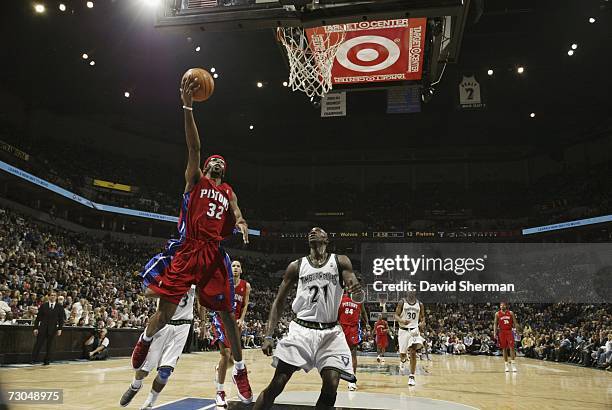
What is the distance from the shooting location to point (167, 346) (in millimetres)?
5324

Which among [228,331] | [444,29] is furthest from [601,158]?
[228,331]

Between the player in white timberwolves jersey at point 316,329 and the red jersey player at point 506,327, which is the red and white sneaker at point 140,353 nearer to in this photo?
the player in white timberwolves jersey at point 316,329

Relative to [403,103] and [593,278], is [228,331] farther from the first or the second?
[593,278]

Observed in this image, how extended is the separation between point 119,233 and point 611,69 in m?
28.0

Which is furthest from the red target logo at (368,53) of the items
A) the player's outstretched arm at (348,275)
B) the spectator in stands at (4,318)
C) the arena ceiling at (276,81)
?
the arena ceiling at (276,81)

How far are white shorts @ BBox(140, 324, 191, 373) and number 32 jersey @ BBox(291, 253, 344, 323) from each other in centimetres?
165

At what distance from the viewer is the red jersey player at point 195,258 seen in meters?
4.39

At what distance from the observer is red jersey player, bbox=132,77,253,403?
4.39 m

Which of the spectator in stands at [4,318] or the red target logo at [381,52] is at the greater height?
the red target logo at [381,52]

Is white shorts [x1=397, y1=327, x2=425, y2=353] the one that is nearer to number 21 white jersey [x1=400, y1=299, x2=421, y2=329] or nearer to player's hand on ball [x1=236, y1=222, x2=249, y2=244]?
number 21 white jersey [x1=400, y1=299, x2=421, y2=329]

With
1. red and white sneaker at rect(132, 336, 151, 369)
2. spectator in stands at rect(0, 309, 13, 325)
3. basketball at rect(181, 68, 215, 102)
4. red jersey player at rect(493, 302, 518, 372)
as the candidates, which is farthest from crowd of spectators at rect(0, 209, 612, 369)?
basketball at rect(181, 68, 215, 102)

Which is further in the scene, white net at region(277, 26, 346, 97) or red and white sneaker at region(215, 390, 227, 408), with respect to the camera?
white net at region(277, 26, 346, 97)

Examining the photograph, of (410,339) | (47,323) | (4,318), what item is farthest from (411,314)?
(4,318)

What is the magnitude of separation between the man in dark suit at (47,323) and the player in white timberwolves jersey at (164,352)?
7.25 meters
